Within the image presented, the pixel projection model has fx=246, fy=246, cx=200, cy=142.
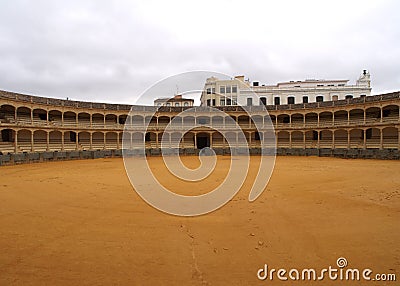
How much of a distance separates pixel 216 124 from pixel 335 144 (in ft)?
59.9

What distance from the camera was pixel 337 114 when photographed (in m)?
37.8

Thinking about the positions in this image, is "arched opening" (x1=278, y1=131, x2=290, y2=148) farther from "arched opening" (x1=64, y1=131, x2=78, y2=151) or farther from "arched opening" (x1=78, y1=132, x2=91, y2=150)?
"arched opening" (x1=64, y1=131, x2=78, y2=151)

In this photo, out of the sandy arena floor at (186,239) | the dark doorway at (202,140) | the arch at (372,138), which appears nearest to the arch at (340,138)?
the arch at (372,138)

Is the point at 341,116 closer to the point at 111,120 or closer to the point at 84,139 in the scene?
the point at 111,120

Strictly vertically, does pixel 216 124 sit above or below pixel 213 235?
above

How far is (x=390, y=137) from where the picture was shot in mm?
31906

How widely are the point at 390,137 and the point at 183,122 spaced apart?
29156 millimetres

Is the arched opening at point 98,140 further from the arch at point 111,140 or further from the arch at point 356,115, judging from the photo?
the arch at point 356,115

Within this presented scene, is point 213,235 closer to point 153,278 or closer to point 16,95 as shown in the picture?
point 153,278

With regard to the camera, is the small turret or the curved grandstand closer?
the curved grandstand

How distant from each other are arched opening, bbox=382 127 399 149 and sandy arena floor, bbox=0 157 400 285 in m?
25.1

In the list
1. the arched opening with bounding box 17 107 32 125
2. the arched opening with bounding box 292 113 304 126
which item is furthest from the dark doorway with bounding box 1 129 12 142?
the arched opening with bounding box 292 113 304 126

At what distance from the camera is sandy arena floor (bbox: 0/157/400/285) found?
439 cm

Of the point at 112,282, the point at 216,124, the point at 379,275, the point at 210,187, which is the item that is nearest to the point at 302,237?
the point at 379,275
